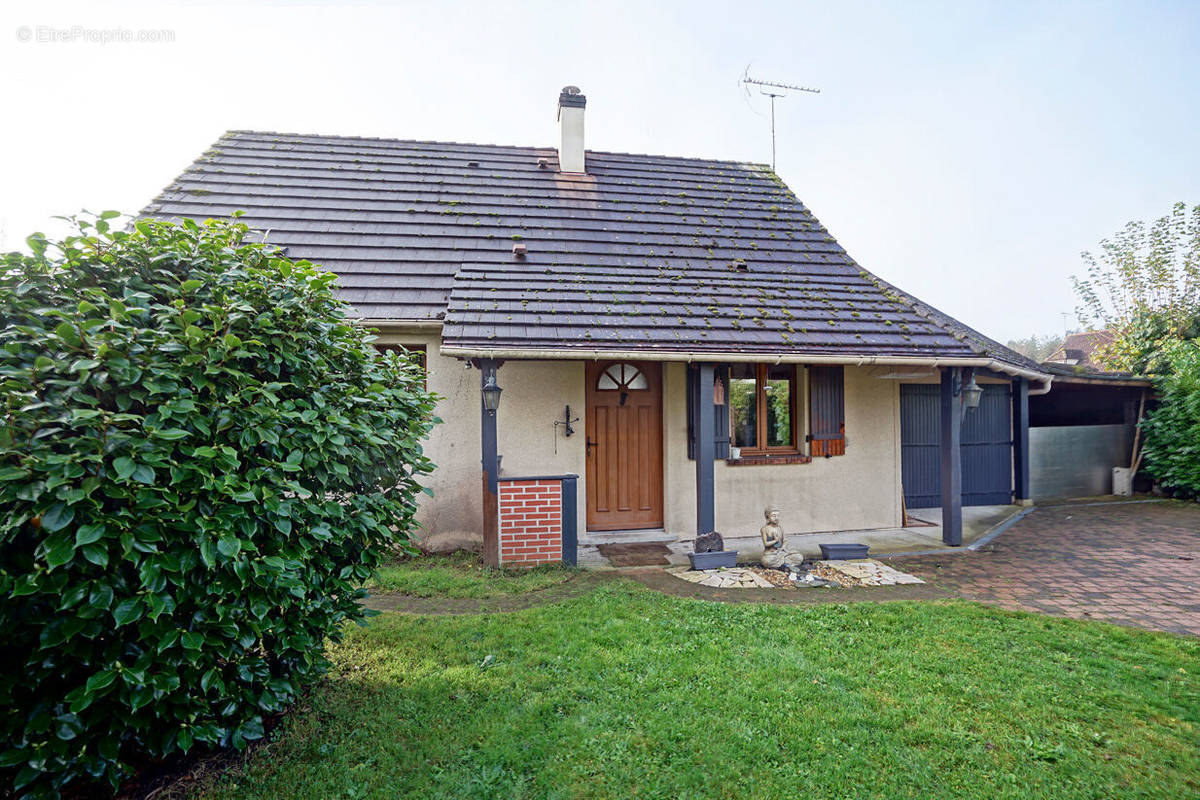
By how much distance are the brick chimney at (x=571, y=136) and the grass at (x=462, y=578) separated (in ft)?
23.2

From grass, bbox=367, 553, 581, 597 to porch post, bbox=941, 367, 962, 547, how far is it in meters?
5.13

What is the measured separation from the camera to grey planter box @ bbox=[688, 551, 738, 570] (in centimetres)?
582

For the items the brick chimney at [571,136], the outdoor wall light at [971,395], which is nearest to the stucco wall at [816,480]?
the outdoor wall light at [971,395]

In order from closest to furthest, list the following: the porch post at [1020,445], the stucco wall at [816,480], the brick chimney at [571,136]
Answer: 1. the stucco wall at [816,480]
2. the brick chimney at [571,136]
3. the porch post at [1020,445]

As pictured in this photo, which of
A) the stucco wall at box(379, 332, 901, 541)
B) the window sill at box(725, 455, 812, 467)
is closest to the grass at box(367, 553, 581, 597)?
the stucco wall at box(379, 332, 901, 541)

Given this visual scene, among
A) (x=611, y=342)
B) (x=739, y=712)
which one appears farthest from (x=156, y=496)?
(x=611, y=342)

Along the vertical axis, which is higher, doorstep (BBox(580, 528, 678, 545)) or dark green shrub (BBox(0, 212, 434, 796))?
dark green shrub (BBox(0, 212, 434, 796))

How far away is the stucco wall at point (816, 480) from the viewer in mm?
7238

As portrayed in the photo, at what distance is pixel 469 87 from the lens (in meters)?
10.0

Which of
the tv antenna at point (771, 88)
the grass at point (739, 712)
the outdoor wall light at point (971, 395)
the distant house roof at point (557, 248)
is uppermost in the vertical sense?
the tv antenna at point (771, 88)

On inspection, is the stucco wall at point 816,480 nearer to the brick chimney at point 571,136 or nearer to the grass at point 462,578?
the grass at point 462,578

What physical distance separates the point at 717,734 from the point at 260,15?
30.7 ft

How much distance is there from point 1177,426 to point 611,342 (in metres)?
11.9

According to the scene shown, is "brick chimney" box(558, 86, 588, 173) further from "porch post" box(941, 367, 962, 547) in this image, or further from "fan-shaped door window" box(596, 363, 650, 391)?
"porch post" box(941, 367, 962, 547)
